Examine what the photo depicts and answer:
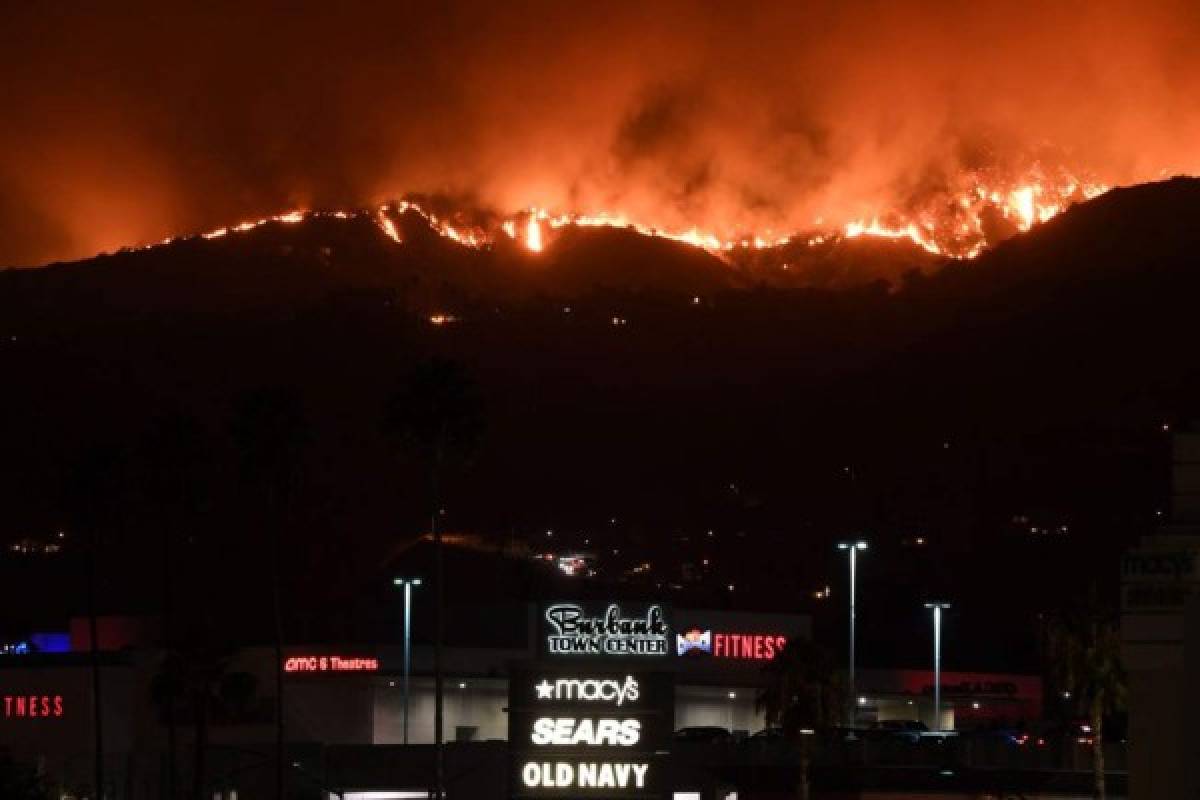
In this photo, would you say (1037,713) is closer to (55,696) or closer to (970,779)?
(970,779)

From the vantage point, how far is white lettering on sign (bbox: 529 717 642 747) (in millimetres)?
57406

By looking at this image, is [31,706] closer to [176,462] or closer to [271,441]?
[176,462]

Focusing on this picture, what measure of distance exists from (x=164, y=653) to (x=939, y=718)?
1449 inches

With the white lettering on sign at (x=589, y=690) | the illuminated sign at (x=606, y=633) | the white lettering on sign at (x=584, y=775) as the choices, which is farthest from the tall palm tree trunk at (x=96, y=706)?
the white lettering on sign at (x=589, y=690)

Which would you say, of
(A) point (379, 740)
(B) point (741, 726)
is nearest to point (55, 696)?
(A) point (379, 740)

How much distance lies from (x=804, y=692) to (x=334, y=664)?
3718cm

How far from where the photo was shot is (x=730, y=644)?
118 meters

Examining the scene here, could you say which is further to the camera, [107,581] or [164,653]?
[107,581]

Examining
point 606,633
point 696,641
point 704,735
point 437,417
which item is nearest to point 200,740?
point 437,417

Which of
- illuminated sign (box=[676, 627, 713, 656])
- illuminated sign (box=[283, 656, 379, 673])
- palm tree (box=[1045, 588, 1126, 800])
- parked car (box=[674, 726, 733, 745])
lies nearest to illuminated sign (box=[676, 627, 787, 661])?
illuminated sign (box=[676, 627, 713, 656])

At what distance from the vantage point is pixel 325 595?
511 ft

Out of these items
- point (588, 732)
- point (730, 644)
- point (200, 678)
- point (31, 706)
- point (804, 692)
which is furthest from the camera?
point (730, 644)

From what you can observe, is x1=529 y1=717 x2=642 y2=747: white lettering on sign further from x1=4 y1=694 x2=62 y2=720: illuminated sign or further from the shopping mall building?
x1=4 y1=694 x2=62 y2=720: illuminated sign

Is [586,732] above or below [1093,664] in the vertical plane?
below
